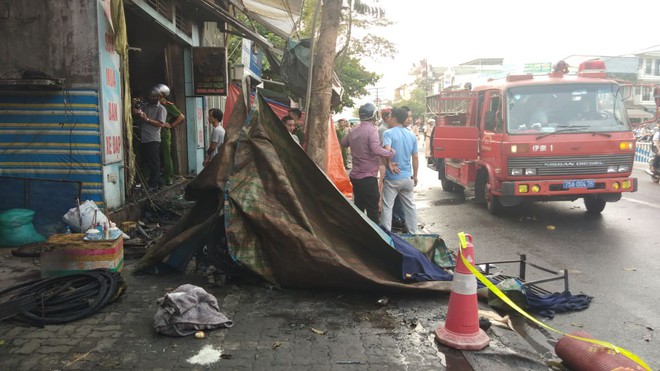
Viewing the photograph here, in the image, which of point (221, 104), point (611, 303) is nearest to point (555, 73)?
point (611, 303)

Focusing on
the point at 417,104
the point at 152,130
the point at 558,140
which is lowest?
the point at 558,140

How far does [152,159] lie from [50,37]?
288 cm

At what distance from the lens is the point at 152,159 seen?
28.1 feet

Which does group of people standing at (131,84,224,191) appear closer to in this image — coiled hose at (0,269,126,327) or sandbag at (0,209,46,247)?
sandbag at (0,209,46,247)

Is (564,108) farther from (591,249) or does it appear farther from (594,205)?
(591,249)

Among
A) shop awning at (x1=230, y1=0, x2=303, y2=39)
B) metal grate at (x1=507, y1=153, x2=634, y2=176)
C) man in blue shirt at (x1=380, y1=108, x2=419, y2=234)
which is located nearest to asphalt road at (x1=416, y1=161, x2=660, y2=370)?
→ metal grate at (x1=507, y1=153, x2=634, y2=176)

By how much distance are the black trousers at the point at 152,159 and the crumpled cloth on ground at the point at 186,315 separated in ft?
17.1

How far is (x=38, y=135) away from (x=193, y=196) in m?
2.48

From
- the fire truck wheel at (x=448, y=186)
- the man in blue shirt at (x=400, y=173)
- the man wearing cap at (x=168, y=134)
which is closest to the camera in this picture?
the man in blue shirt at (x=400, y=173)

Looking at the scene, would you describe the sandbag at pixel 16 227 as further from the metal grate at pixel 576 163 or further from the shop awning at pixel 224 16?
the metal grate at pixel 576 163

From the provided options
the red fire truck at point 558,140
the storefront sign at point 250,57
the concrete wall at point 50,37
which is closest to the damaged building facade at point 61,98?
the concrete wall at point 50,37

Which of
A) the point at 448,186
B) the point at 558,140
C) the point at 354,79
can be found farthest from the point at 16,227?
the point at 354,79

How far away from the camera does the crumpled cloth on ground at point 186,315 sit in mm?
3551

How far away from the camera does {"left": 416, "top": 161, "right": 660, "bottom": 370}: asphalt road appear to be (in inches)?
171
